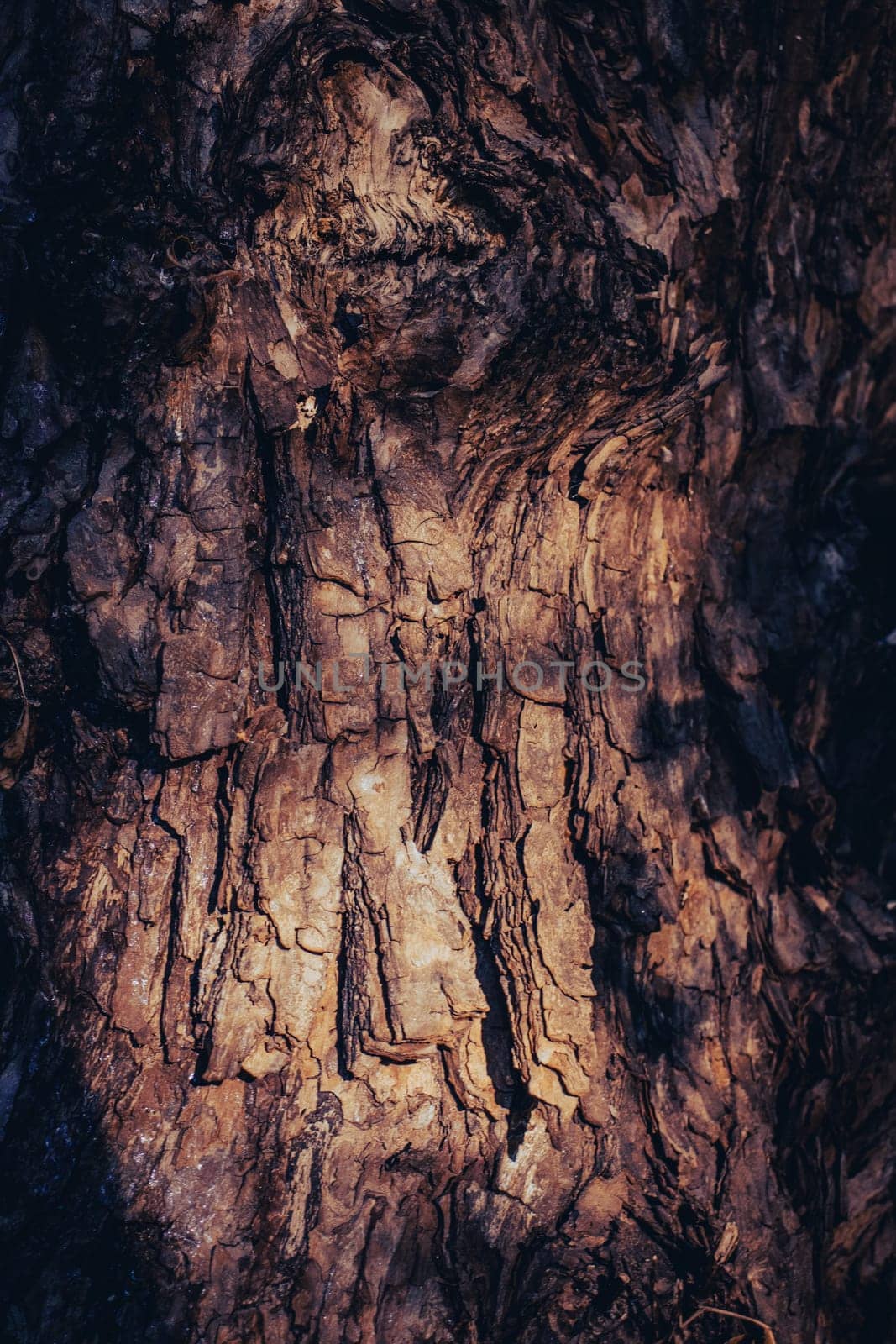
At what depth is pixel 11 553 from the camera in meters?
1.86

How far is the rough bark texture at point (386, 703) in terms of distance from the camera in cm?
177

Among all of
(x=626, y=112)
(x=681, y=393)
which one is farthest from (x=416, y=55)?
(x=681, y=393)

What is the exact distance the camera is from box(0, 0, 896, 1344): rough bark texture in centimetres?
177

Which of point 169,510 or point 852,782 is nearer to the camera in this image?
point 169,510

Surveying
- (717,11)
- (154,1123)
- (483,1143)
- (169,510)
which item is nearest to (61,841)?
(154,1123)

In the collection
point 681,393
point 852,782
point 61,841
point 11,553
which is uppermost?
point 681,393

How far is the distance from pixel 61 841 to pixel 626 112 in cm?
192

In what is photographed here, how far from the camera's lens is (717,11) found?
197 centimetres

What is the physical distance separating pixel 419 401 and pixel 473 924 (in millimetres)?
1094

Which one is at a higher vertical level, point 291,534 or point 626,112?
point 626,112

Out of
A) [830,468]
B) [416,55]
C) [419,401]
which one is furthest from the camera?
[830,468]

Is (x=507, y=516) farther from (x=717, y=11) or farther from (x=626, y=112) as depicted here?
(x=717, y=11)

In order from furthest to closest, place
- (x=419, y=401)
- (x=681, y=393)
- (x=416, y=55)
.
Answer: (x=681, y=393), (x=419, y=401), (x=416, y=55)

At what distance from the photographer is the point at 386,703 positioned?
75.8 inches
